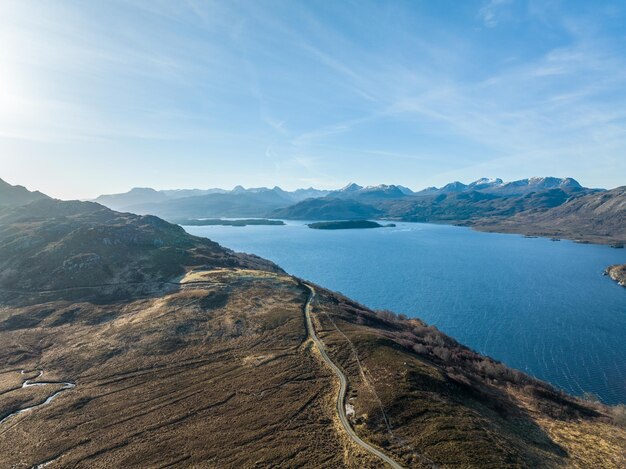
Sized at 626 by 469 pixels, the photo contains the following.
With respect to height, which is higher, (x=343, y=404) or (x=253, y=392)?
(x=343, y=404)

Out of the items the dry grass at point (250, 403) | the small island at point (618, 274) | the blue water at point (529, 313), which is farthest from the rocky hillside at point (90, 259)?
the small island at point (618, 274)

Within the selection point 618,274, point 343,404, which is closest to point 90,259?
point 343,404

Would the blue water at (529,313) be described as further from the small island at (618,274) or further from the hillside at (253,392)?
the hillside at (253,392)

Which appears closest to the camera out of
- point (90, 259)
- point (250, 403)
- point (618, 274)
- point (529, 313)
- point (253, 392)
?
point (250, 403)

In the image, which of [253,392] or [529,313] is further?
[529,313]

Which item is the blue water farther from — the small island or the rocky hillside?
the rocky hillside

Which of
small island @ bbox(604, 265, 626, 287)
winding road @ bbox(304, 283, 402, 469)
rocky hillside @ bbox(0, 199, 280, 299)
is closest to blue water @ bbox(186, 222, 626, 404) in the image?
small island @ bbox(604, 265, 626, 287)

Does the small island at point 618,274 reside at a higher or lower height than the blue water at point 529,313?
higher

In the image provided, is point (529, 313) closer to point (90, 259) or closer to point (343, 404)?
point (343, 404)

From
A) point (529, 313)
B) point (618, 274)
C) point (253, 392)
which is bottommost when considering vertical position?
point (529, 313)
